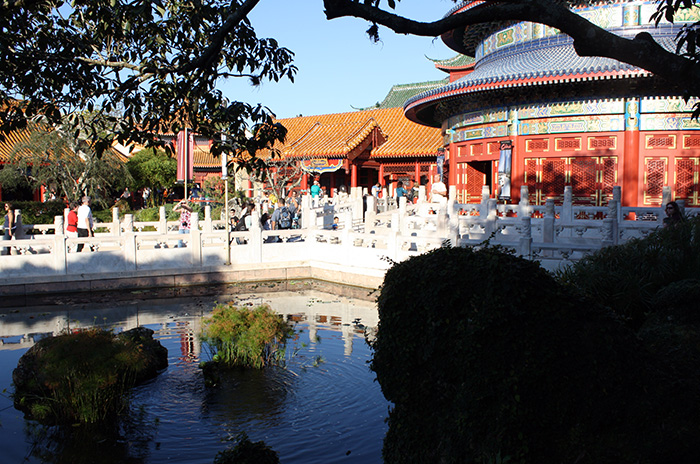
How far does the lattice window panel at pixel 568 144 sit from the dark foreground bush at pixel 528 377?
14246 millimetres

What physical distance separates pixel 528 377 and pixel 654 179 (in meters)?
14.8

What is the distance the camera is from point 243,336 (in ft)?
27.1

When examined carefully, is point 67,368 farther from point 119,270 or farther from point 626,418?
point 119,270

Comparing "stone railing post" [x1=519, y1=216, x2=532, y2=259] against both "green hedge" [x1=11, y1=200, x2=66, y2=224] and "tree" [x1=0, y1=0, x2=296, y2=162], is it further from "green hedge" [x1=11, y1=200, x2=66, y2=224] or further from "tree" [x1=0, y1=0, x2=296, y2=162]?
"green hedge" [x1=11, y1=200, x2=66, y2=224]

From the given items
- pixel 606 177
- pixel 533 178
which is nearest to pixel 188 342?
pixel 533 178

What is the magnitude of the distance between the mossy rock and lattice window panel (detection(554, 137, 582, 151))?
1359 centimetres

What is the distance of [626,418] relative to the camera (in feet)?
13.0

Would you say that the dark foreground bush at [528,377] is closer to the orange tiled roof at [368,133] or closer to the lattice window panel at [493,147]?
the lattice window panel at [493,147]

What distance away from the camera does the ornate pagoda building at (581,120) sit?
655 inches

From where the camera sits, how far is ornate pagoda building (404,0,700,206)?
54.5 feet

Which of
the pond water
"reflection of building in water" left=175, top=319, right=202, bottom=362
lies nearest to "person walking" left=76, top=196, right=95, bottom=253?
the pond water

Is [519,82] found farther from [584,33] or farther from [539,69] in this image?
[584,33]


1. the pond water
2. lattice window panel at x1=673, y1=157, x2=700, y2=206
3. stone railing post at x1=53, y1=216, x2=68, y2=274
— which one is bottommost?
the pond water

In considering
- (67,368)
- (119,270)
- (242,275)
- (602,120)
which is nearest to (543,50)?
(602,120)
